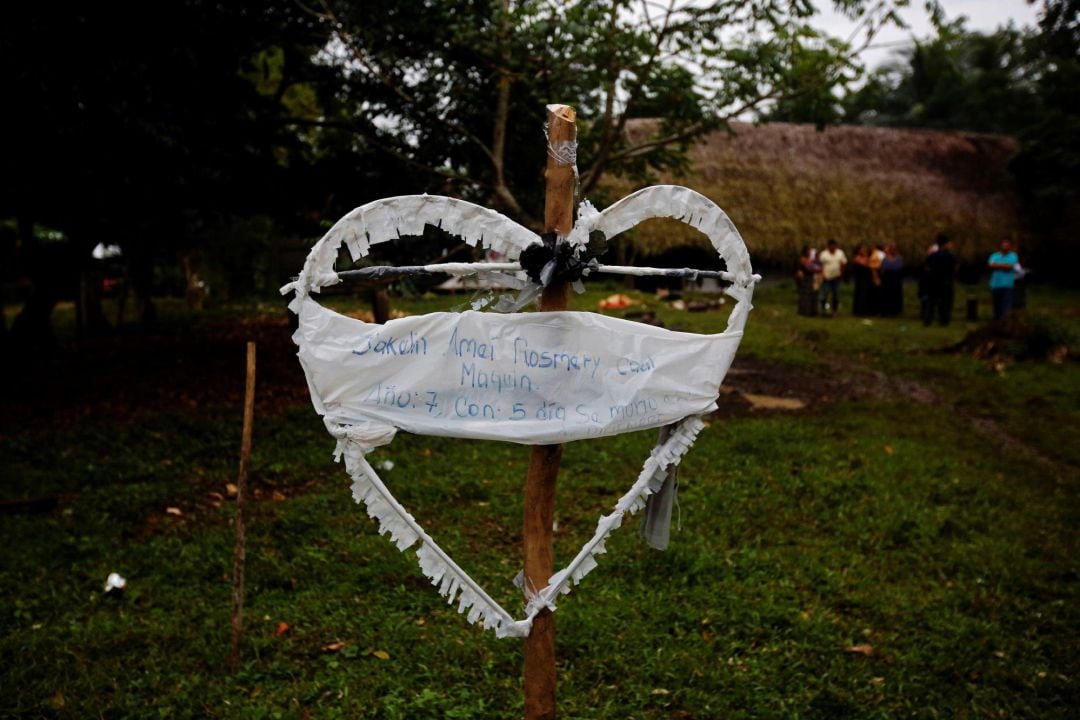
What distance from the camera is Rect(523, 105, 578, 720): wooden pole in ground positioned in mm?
2521

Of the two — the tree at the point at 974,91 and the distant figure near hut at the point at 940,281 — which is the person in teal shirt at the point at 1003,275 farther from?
the tree at the point at 974,91

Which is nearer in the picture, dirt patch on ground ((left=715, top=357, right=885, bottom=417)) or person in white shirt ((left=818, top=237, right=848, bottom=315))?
dirt patch on ground ((left=715, top=357, right=885, bottom=417))

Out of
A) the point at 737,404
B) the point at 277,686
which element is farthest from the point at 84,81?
the point at 737,404

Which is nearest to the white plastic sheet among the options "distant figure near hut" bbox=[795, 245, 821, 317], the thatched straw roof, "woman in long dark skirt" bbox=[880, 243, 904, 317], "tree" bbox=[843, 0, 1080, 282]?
"tree" bbox=[843, 0, 1080, 282]

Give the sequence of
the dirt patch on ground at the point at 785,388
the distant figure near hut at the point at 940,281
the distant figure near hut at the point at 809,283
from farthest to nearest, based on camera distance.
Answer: the distant figure near hut at the point at 809,283 → the distant figure near hut at the point at 940,281 → the dirt patch on ground at the point at 785,388

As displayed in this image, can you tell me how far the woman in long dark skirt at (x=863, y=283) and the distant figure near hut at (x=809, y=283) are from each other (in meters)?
0.71

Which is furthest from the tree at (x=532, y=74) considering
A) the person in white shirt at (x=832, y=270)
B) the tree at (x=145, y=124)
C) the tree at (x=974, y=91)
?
the tree at (x=974, y=91)

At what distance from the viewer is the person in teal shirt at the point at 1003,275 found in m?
13.1

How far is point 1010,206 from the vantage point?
21953mm

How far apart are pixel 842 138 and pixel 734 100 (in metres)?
17.2

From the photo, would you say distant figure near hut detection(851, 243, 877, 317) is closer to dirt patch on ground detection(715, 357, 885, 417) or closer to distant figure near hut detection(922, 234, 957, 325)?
distant figure near hut detection(922, 234, 957, 325)

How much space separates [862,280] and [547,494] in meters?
14.7

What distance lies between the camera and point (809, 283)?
51.5 ft

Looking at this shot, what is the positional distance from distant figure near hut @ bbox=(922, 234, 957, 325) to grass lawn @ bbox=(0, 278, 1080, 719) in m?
6.25
